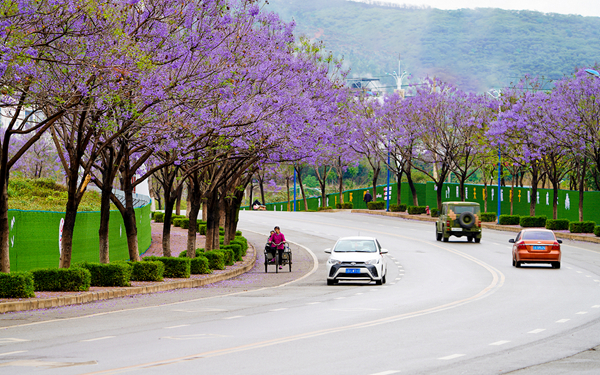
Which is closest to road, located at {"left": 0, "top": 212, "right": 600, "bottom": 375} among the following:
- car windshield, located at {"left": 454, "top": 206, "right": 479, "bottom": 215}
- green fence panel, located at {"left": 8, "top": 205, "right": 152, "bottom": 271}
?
green fence panel, located at {"left": 8, "top": 205, "right": 152, "bottom": 271}

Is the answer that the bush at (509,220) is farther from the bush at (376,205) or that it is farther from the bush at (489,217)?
the bush at (376,205)

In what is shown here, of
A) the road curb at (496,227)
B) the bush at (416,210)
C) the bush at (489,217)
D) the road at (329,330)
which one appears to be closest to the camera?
the road at (329,330)

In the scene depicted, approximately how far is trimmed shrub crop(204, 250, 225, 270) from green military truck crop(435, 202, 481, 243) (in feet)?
54.7

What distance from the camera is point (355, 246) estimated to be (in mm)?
23875

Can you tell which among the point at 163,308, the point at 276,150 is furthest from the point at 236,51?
the point at 163,308

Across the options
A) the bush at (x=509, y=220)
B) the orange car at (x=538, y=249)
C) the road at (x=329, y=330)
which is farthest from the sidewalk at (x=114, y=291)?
the bush at (x=509, y=220)

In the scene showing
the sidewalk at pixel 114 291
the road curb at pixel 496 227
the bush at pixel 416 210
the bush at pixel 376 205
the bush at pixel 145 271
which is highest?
the bush at pixel 376 205

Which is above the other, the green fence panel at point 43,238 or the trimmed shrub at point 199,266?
the green fence panel at point 43,238

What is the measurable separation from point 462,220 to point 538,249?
11.3m

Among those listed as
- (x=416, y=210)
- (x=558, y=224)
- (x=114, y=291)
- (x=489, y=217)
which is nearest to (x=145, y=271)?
(x=114, y=291)

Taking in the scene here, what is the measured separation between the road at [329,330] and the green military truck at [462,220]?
46.7ft

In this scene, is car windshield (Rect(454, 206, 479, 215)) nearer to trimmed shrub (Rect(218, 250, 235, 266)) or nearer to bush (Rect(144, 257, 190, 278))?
trimmed shrub (Rect(218, 250, 235, 266))

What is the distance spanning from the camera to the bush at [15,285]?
51.9 feet

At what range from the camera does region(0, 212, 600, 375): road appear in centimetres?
920
